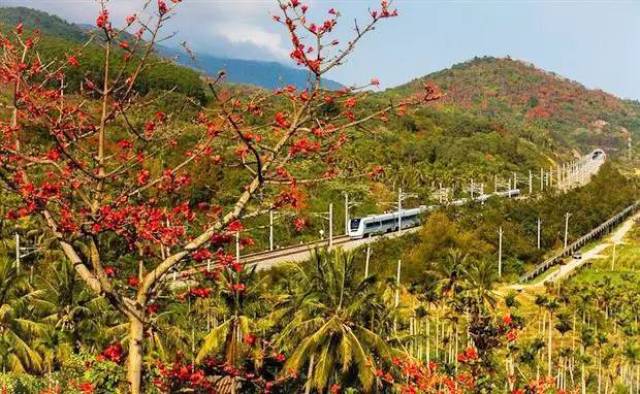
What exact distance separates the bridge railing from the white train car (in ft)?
45.5

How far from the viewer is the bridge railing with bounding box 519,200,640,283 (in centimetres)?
7044

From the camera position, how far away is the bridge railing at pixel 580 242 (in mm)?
70438

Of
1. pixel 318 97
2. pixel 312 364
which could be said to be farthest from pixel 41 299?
pixel 318 97

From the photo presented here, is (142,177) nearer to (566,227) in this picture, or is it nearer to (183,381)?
(183,381)

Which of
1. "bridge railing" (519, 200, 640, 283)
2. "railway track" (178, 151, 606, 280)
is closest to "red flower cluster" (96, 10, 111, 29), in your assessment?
"railway track" (178, 151, 606, 280)

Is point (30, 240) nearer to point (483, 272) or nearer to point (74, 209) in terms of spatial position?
point (483, 272)

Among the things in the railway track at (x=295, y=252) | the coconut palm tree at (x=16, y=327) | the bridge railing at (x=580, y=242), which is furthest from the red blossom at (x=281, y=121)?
the bridge railing at (x=580, y=242)

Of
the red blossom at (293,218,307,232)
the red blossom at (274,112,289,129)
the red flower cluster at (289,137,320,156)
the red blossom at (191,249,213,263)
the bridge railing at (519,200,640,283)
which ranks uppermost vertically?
the red blossom at (274,112,289,129)

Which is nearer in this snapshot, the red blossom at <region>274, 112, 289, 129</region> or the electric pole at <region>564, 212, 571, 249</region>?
the red blossom at <region>274, 112, 289, 129</region>

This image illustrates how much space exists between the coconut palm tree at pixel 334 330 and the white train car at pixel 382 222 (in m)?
42.0

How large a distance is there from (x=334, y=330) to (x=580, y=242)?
227ft

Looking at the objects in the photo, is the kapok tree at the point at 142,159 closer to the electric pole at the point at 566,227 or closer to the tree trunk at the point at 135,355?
the tree trunk at the point at 135,355

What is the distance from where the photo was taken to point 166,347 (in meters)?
24.0

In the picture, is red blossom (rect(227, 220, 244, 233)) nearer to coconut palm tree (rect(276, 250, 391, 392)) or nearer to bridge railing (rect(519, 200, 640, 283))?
coconut palm tree (rect(276, 250, 391, 392))
